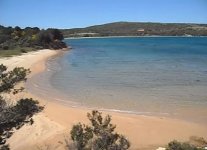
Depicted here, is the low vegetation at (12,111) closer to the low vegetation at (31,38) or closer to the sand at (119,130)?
the sand at (119,130)

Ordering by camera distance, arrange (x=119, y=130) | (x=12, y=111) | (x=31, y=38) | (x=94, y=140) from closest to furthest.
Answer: (x=12, y=111), (x=94, y=140), (x=119, y=130), (x=31, y=38)

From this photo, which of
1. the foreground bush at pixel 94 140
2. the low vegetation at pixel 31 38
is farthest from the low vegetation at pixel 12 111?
the low vegetation at pixel 31 38

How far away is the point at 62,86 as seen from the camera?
27578 millimetres

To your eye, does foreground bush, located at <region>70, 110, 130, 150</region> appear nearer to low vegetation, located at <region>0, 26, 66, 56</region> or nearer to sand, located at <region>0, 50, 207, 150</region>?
sand, located at <region>0, 50, 207, 150</region>

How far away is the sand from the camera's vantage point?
1414cm

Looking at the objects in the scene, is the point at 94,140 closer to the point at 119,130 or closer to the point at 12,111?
the point at 12,111

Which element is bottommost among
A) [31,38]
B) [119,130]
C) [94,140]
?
[31,38]

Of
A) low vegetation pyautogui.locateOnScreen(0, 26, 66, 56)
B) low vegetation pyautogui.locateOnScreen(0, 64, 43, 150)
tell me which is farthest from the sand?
low vegetation pyautogui.locateOnScreen(0, 26, 66, 56)

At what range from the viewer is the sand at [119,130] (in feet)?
46.4

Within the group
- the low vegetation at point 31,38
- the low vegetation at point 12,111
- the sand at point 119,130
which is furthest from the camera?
the low vegetation at point 31,38

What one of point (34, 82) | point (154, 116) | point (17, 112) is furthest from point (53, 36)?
point (17, 112)

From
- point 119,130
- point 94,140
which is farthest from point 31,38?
point 94,140

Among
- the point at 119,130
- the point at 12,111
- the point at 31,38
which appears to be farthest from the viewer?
the point at 31,38

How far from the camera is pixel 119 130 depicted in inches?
631
